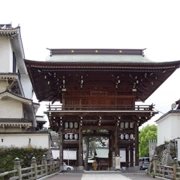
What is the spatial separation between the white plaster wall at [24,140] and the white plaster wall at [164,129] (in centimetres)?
925

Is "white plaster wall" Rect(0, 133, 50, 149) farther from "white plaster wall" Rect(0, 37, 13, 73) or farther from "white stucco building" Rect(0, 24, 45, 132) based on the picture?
"white plaster wall" Rect(0, 37, 13, 73)

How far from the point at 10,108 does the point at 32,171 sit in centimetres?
1507

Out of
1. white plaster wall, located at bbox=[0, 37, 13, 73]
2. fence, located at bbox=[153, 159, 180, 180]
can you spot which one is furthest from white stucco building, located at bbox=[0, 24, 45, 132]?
fence, located at bbox=[153, 159, 180, 180]

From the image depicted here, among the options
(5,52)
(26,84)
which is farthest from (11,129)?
(26,84)

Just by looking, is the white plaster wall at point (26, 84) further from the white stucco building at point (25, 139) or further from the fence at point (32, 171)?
the fence at point (32, 171)

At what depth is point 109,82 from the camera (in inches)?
1265

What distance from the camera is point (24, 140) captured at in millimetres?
30469

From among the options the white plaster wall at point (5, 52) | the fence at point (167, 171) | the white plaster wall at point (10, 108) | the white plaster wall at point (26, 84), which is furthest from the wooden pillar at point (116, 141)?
the white plaster wall at point (26, 84)

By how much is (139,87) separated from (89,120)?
533 centimetres

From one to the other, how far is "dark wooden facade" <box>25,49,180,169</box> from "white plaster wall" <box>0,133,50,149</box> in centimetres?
157

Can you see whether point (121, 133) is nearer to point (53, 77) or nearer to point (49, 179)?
point (53, 77)

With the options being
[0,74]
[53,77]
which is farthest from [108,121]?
[0,74]

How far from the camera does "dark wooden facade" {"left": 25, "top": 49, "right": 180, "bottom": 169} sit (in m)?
29.9

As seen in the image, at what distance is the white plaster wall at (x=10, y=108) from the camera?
34.5m
